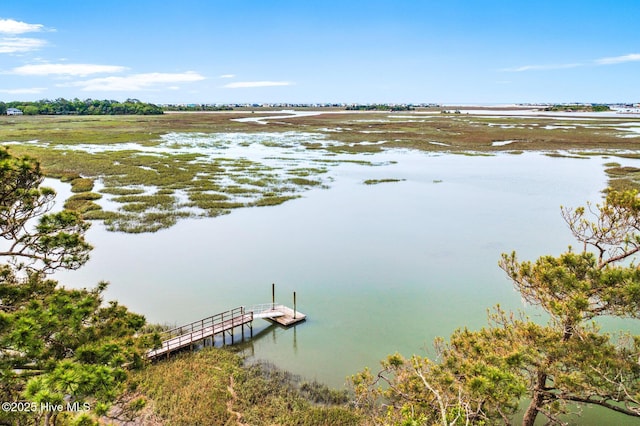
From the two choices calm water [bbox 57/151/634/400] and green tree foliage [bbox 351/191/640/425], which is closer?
green tree foliage [bbox 351/191/640/425]

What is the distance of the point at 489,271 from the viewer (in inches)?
811

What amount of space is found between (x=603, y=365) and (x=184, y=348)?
1247cm

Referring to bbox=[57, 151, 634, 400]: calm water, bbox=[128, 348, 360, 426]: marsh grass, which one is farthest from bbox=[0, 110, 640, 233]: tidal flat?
bbox=[128, 348, 360, 426]: marsh grass

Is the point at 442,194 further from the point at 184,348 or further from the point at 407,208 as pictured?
the point at 184,348

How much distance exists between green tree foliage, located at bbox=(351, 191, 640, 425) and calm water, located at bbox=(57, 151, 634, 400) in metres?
5.99

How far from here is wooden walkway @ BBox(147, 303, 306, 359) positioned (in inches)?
548

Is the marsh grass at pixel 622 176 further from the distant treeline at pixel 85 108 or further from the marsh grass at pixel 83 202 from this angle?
the distant treeline at pixel 85 108

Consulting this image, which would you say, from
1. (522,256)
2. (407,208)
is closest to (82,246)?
(522,256)

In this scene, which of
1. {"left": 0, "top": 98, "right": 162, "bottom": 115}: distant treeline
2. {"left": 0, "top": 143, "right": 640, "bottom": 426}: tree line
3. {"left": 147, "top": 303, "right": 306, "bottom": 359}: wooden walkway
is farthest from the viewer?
{"left": 0, "top": 98, "right": 162, "bottom": 115}: distant treeline

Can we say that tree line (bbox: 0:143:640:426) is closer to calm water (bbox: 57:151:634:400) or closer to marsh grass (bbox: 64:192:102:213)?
calm water (bbox: 57:151:634:400)

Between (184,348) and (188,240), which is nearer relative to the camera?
(184,348)

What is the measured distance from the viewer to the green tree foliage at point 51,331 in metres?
5.45

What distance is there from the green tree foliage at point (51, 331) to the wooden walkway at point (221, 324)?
19.0ft

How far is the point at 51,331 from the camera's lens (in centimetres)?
627
